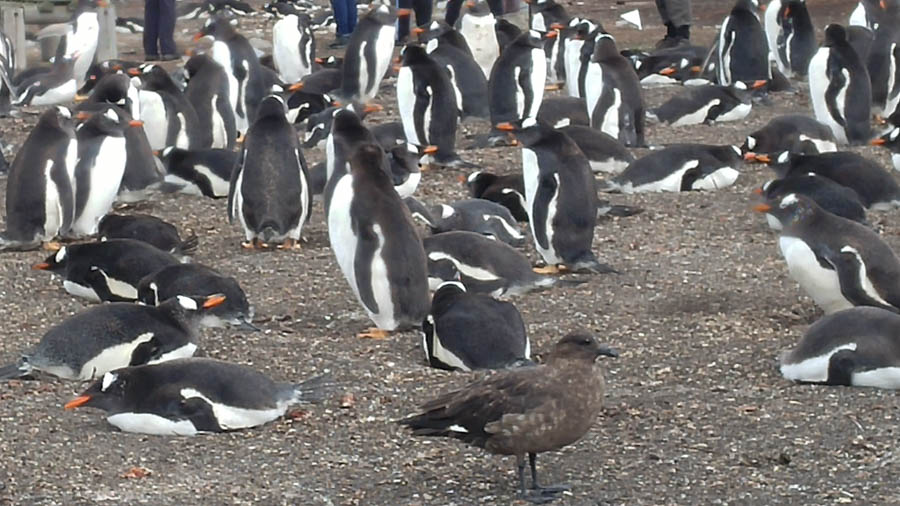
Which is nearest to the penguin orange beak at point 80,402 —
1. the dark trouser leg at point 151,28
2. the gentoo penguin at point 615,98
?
the gentoo penguin at point 615,98

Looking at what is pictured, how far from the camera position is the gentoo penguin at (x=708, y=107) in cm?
1226

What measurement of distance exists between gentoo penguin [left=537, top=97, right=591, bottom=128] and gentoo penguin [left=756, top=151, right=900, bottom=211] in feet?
9.05

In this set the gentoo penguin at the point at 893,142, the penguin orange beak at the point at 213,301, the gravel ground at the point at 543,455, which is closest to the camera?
the gravel ground at the point at 543,455

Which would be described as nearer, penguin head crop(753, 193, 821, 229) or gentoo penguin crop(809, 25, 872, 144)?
penguin head crop(753, 193, 821, 229)

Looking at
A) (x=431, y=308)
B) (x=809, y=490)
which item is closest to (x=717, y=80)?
(x=431, y=308)

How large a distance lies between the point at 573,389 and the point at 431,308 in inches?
70.2

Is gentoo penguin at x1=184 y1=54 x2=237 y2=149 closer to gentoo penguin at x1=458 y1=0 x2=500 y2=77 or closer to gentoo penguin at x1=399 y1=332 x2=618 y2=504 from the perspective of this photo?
gentoo penguin at x1=458 y1=0 x2=500 y2=77

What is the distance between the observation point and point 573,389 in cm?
468

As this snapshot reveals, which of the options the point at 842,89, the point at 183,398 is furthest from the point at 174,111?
the point at 183,398

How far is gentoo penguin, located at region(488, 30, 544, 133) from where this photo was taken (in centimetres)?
1195

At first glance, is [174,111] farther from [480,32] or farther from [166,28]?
[166,28]

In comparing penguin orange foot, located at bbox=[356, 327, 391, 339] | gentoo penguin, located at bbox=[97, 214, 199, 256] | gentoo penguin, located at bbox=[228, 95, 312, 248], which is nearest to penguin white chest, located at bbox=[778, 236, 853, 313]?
penguin orange foot, located at bbox=[356, 327, 391, 339]

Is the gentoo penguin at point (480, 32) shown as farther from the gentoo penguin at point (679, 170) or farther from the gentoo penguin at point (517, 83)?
the gentoo penguin at point (679, 170)

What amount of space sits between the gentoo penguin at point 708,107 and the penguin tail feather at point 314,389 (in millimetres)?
6740
